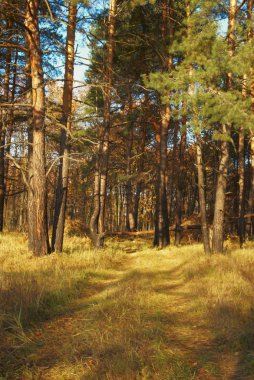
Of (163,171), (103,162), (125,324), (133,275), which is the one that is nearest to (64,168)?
(103,162)

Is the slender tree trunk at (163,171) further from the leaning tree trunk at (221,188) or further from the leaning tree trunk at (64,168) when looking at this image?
the leaning tree trunk at (64,168)

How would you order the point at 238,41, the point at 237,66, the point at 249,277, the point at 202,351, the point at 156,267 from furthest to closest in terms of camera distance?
the point at 238,41, the point at 156,267, the point at 237,66, the point at 249,277, the point at 202,351

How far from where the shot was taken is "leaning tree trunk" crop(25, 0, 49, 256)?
384 inches

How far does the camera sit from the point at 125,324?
4496 mm

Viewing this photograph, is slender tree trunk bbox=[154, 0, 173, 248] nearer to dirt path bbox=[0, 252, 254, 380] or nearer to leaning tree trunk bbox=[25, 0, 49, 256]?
leaning tree trunk bbox=[25, 0, 49, 256]

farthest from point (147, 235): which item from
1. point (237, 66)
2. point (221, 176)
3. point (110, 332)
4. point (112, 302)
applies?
point (110, 332)

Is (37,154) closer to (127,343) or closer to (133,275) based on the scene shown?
(133,275)

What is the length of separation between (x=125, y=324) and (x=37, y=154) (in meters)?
6.40

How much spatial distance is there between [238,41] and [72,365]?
33.4 feet

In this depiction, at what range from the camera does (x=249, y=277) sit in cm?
717

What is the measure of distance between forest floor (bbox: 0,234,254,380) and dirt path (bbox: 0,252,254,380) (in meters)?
0.01

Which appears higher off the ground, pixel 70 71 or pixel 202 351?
pixel 70 71

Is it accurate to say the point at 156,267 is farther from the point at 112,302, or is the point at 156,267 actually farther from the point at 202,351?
the point at 202,351

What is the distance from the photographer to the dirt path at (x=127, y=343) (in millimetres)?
3260
